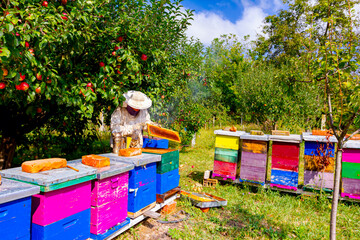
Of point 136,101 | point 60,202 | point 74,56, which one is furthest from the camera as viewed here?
point 136,101

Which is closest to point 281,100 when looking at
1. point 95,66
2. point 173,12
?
point 173,12

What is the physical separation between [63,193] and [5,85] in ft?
4.42

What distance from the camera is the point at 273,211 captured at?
15.4ft

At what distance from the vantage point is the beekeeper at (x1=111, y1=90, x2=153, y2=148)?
3892 mm

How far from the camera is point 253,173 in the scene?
5.68 m

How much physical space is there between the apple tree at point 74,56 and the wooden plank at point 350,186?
426 centimetres

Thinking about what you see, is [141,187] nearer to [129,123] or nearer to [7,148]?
[129,123]

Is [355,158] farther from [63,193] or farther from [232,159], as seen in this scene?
[63,193]

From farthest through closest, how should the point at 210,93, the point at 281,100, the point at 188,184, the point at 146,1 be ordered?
the point at 210,93
the point at 281,100
the point at 188,184
the point at 146,1

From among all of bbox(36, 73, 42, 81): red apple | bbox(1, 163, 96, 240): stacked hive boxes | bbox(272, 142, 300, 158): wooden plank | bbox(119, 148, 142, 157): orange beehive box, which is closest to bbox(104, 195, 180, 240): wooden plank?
bbox(1, 163, 96, 240): stacked hive boxes

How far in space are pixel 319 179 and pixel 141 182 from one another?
13.1ft

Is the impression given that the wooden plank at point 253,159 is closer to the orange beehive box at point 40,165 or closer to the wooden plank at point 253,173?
the wooden plank at point 253,173

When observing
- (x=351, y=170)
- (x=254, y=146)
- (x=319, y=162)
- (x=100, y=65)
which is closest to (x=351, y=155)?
(x=351, y=170)

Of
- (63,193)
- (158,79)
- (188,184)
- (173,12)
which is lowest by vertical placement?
(188,184)
